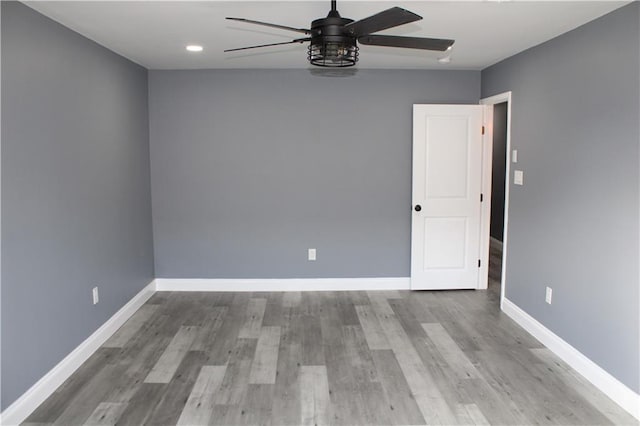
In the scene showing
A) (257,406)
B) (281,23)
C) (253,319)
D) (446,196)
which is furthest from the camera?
(446,196)

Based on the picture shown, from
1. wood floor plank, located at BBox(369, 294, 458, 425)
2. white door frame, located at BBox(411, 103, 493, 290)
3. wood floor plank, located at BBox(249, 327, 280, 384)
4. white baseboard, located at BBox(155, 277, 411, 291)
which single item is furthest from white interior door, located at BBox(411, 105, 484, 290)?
wood floor plank, located at BBox(249, 327, 280, 384)

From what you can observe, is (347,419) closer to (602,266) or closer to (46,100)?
(602,266)

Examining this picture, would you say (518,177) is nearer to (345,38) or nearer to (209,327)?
(345,38)

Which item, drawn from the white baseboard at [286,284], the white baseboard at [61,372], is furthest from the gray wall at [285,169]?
the white baseboard at [61,372]

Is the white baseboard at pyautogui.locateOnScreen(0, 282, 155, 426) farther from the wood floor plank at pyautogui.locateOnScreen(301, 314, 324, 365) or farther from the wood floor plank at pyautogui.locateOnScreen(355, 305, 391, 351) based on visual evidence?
the wood floor plank at pyautogui.locateOnScreen(355, 305, 391, 351)

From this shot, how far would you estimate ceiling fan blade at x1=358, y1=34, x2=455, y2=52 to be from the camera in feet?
7.66

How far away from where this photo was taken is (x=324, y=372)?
3260 millimetres

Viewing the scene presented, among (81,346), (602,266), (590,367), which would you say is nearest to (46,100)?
(81,346)

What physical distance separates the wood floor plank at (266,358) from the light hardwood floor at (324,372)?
0.01 meters

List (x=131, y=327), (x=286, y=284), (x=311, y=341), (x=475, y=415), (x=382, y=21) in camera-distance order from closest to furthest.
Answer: (x=382, y=21) → (x=475, y=415) → (x=311, y=341) → (x=131, y=327) → (x=286, y=284)

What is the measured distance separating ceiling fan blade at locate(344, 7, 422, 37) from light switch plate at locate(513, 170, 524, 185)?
8.17 feet

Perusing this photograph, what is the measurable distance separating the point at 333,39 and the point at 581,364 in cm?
273

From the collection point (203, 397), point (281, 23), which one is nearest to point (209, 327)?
point (203, 397)

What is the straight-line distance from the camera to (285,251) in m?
5.13
